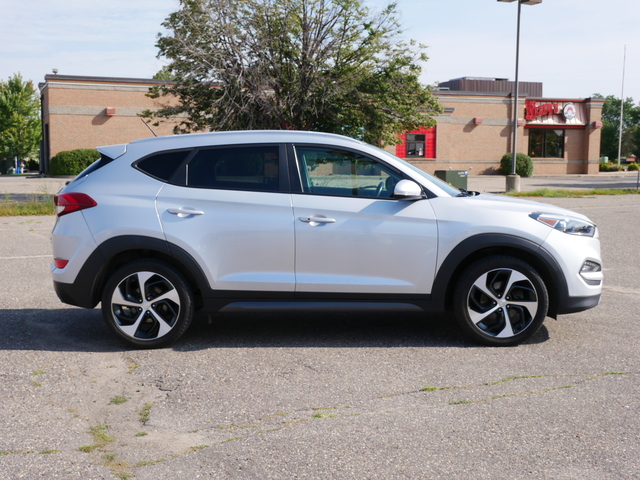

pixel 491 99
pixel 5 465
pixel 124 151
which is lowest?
pixel 5 465

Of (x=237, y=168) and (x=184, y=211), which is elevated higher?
(x=237, y=168)

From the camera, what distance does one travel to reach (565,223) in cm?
565

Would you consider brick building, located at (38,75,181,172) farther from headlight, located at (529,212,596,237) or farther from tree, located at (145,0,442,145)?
headlight, located at (529,212,596,237)

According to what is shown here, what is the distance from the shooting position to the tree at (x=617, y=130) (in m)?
104

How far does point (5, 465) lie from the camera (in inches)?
136

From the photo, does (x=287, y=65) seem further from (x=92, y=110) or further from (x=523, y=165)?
(x=523, y=165)

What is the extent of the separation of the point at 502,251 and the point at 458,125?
42943mm

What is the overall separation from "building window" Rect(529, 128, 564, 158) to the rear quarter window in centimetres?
4781

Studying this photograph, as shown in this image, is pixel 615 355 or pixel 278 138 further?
pixel 278 138

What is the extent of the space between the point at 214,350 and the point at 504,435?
258 cm

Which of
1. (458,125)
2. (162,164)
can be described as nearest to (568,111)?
(458,125)

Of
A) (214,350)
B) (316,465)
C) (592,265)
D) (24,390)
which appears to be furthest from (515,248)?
(24,390)

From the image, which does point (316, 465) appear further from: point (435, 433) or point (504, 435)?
point (504, 435)

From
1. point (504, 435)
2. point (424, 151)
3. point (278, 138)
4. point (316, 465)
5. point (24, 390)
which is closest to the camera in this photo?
point (316, 465)
